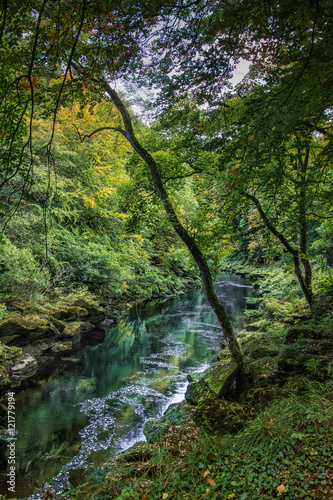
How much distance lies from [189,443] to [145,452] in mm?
690

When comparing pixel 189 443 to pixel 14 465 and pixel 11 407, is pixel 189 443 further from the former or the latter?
pixel 11 407

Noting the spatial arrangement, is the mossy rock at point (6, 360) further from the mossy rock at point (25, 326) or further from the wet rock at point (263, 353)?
the wet rock at point (263, 353)

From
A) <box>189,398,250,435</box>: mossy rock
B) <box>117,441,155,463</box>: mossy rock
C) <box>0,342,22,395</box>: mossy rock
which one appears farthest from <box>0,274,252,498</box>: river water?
<box>189,398,250,435</box>: mossy rock

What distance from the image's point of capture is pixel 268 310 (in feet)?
36.5

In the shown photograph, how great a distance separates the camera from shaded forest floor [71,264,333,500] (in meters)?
2.15

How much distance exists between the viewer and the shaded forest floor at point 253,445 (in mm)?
2154

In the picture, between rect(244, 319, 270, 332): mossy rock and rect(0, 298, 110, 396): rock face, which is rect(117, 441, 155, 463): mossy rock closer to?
rect(0, 298, 110, 396): rock face

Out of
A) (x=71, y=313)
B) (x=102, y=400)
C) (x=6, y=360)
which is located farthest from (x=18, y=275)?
(x=102, y=400)

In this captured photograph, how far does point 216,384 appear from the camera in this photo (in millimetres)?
4355

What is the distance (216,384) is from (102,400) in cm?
345

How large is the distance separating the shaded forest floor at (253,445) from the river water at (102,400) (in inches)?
35.6

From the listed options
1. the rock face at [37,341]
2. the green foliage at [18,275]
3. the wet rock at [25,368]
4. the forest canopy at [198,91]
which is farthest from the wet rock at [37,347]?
the forest canopy at [198,91]

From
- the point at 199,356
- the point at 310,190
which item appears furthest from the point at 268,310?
the point at 310,190

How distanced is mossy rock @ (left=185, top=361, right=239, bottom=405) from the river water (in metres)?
1.67
